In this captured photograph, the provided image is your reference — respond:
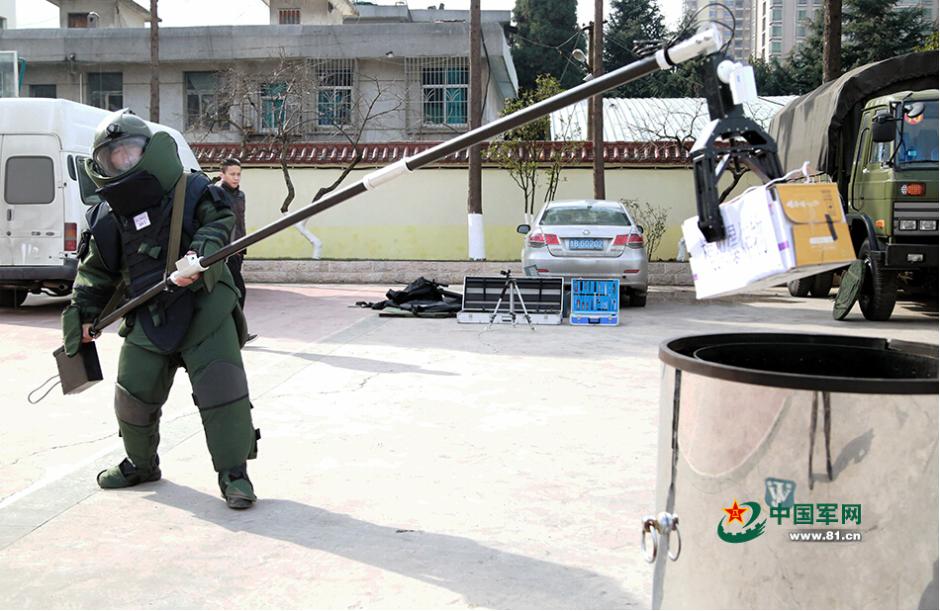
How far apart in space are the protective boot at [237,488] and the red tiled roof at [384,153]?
57.2 ft

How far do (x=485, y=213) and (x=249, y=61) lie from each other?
12051 mm

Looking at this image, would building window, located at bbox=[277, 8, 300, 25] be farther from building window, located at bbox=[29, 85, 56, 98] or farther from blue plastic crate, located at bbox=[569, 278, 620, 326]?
blue plastic crate, located at bbox=[569, 278, 620, 326]

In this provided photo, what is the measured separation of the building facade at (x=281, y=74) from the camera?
2950 cm

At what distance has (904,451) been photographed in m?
2.30

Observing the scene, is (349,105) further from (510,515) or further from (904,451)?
(904,451)

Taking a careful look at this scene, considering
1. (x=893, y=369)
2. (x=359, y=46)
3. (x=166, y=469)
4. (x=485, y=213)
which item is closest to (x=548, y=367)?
(x=166, y=469)

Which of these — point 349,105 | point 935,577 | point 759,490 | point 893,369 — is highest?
point 349,105

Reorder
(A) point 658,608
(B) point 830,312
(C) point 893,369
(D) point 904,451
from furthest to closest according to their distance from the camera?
(B) point 830,312 → (C) point 893,369 → (A) point 658,608 → (D) point 904,451

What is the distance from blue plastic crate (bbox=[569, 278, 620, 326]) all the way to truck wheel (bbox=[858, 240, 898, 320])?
10.3ft

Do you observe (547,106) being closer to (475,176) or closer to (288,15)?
(475,176)

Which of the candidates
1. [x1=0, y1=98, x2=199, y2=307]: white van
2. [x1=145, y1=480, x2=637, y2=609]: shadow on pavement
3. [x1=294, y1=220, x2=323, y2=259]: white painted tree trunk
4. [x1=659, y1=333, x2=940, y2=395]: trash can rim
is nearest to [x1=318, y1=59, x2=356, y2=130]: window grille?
[x1=294, y1=220, x2=323, y2=259]: white painted tree trunk

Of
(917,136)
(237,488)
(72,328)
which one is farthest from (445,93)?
(237,488)

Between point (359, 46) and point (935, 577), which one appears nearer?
point (935, 577)

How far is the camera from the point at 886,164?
478 inches
